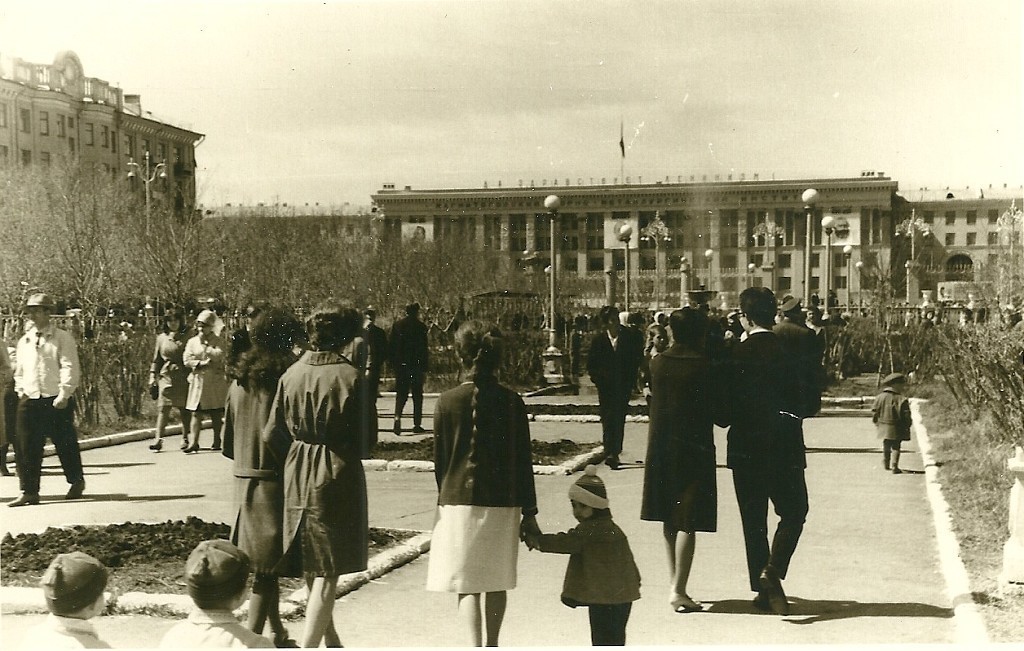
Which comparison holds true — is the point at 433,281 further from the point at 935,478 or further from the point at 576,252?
the point at 935,478

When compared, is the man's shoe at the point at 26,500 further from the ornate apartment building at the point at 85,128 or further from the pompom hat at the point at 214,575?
the pompom hat at the point at 214,575

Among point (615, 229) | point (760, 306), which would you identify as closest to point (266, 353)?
point (760, 306)

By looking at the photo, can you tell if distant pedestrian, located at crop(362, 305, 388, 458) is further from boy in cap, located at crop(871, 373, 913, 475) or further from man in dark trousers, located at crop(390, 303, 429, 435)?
boy in cap, located at crop(871, 373, 913, 475)

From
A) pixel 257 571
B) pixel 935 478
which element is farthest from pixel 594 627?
pixel 935 478

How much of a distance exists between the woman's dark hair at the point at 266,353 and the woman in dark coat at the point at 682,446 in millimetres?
1900

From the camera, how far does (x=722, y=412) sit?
5023 mm

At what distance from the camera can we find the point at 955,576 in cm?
517

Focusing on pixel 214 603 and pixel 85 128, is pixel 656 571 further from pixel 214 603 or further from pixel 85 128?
pixel 85 128

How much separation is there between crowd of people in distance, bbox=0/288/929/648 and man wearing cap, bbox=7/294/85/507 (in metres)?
2.93

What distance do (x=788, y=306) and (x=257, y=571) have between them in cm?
342

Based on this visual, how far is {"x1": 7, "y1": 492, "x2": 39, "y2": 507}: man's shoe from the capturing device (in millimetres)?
7168

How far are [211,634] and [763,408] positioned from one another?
2918 millimetres

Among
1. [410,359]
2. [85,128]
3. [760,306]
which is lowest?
[410,359]

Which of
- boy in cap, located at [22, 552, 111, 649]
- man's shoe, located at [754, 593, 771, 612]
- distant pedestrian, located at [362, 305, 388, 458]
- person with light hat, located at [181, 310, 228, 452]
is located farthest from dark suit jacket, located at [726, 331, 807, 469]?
person with light hat, located at [181, 310, 228, 452]
